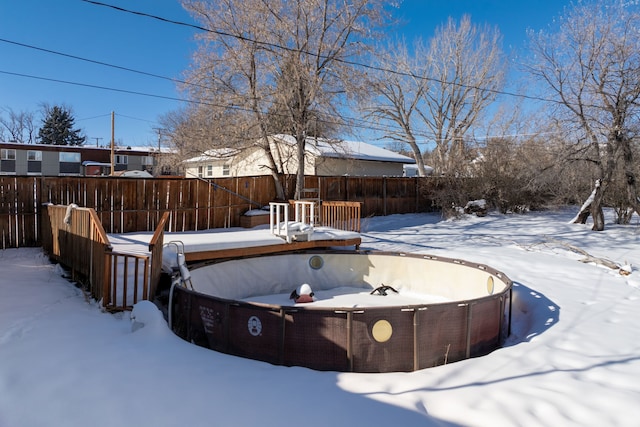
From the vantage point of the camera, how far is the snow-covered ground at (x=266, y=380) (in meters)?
3.04

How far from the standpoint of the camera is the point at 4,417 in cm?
283

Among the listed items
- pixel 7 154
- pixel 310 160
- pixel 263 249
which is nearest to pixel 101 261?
pixel 263 249

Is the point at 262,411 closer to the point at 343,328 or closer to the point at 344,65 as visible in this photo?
the point at 343,328

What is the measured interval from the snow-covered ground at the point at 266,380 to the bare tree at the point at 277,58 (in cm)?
870

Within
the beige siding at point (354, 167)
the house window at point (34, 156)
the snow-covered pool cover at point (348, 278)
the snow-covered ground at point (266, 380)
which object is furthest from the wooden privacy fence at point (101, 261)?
the house window at point (34, 156)

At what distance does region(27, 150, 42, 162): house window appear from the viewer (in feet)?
101

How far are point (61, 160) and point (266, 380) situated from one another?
35653 millimetres

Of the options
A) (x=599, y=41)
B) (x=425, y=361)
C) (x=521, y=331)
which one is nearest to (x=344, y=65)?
(x=599, y=41)

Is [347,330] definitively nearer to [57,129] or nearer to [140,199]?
[140,199]

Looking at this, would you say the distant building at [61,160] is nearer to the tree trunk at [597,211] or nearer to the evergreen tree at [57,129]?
the evergreen tree at [57,129]

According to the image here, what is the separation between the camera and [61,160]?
1286 inches

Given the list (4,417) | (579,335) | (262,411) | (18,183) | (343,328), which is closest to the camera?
(4,417)

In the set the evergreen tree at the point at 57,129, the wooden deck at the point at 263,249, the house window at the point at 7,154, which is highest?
the evergreen tree at the point at 57,129

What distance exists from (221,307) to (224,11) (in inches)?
456
